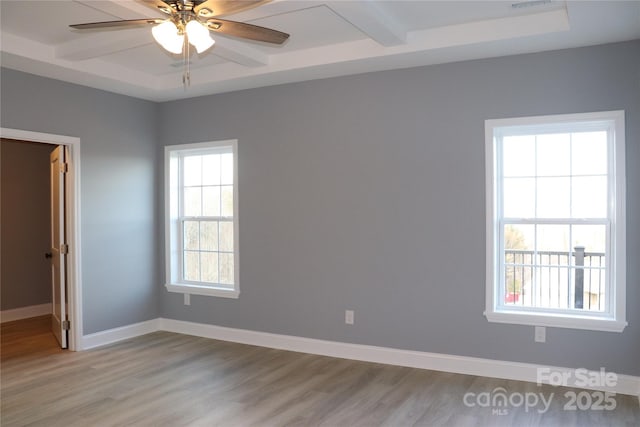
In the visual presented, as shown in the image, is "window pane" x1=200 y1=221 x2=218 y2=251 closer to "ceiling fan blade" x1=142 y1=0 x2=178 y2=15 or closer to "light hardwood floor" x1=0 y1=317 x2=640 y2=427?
"light hardwood floor" x1=0 y1=317 x2=640 y2=427

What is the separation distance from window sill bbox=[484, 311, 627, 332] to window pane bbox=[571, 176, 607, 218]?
2.59ft

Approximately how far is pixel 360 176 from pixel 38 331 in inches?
163

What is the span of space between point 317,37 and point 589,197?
2493 mm

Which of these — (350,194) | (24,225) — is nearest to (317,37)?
(350,194)

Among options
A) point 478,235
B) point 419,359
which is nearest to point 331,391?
point 419,359

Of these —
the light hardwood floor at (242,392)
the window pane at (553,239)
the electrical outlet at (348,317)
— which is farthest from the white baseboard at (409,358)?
the window pane at (553,239)

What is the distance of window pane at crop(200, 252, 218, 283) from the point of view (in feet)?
18.6

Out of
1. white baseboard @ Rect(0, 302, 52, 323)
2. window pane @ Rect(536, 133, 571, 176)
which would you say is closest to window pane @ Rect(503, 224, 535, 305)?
window pane @ Rect(536, 133, 571, 176)

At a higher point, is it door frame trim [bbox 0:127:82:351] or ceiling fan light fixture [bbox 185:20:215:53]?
ceiling fan light fixture [bbox 185:20:215:53]

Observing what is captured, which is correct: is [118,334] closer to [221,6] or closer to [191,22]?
[191,22]

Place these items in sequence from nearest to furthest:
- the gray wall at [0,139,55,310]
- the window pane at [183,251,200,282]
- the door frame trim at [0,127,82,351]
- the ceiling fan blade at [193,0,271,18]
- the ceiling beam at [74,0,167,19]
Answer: the ceiling fan blade at [193,0,271,18]
the ceiling beam at [74,0,167,19]
the door frame trim at [0,127,82,351]
the window pane at [183,251,200,282]
the gray wall at [0,139,55,310]

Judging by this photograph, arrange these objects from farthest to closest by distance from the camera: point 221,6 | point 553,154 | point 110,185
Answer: point 110,185
point 553,154
point 221,6

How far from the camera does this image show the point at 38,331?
586 centimetres

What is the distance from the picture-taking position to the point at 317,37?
165 inches
